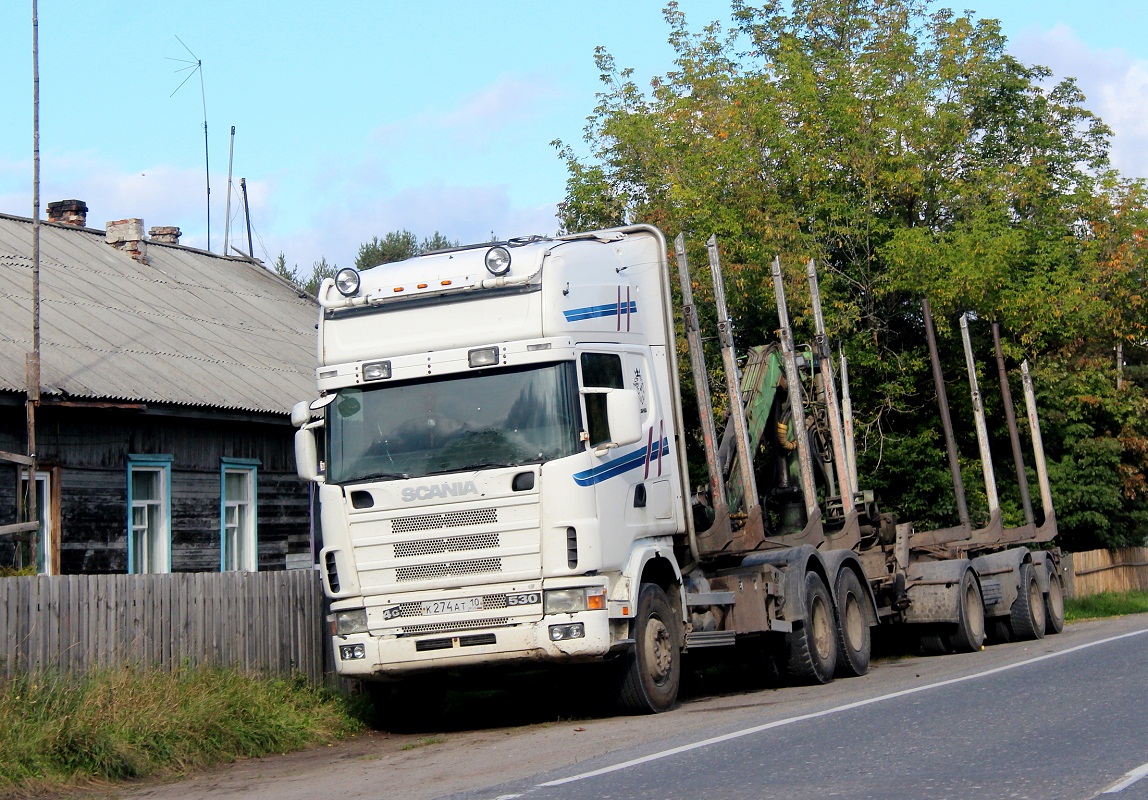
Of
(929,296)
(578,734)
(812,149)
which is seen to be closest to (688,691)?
(578,734)

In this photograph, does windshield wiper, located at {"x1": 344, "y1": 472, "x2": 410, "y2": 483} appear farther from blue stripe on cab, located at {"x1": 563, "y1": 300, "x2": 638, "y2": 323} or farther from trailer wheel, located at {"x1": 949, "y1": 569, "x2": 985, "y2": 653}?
trailer wheel, located at {"x1": 949, "y1": 569, "x2": 985, "y2": 653}

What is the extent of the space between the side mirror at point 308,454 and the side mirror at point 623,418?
8.52ft

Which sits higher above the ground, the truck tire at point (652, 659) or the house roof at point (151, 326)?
the house roof at point (151, 326)

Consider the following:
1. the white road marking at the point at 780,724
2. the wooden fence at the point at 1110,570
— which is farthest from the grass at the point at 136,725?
the wooden fence at the point at 1110,570

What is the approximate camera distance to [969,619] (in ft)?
64.5

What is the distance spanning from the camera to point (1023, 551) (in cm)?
2258

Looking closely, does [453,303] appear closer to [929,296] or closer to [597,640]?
[597,640]

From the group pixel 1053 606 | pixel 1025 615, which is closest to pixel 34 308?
pixel 1025 615

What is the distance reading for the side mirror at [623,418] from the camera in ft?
36.3

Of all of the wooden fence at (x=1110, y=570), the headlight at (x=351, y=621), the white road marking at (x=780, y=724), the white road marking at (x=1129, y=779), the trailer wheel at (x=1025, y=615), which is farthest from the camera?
the wooden fence at (x=1110, y=570)

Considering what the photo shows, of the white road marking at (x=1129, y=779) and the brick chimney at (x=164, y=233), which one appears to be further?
the brick chimney at (x=164, y=233)

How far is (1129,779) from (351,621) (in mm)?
6428

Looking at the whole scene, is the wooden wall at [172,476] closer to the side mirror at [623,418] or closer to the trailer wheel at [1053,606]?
the side mirror at [623,418]

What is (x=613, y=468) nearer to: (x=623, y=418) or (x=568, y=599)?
(x=623, y=418)
